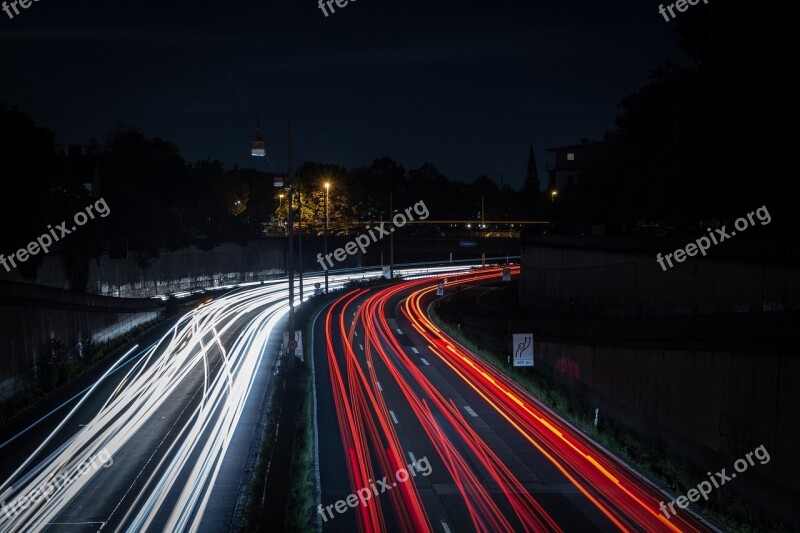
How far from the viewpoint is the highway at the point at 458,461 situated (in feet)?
53.4

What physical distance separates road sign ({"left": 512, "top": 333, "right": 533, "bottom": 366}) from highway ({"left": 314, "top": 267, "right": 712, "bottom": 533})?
1440mm

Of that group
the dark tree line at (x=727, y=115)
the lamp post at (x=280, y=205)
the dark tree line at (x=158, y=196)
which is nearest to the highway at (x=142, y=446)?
the dark tree line at (x=158, y=196)

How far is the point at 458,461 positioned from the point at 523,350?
30.7 ft

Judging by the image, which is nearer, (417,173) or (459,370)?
(459,370)

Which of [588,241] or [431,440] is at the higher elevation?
[588,241]

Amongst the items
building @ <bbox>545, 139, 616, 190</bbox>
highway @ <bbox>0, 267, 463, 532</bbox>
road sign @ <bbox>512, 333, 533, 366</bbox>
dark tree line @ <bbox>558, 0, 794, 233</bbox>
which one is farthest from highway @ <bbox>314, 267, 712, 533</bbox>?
building @ <bbox>545, 139, 616, 190</bbox>

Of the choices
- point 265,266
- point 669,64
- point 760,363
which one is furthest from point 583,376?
point 265,266

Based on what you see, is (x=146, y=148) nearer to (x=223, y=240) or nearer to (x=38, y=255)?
(x=223, y=240)

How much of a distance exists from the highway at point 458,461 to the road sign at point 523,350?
1.44m

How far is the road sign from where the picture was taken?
28.8 metres

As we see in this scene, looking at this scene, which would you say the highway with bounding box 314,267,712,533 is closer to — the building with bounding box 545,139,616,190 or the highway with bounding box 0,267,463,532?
the highway with bounding box 0,267,463,532

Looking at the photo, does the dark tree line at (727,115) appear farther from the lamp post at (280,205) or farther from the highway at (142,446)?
the lamp post at (280,205)

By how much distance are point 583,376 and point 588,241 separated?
45.2 ft

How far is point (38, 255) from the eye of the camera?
1437 inches
